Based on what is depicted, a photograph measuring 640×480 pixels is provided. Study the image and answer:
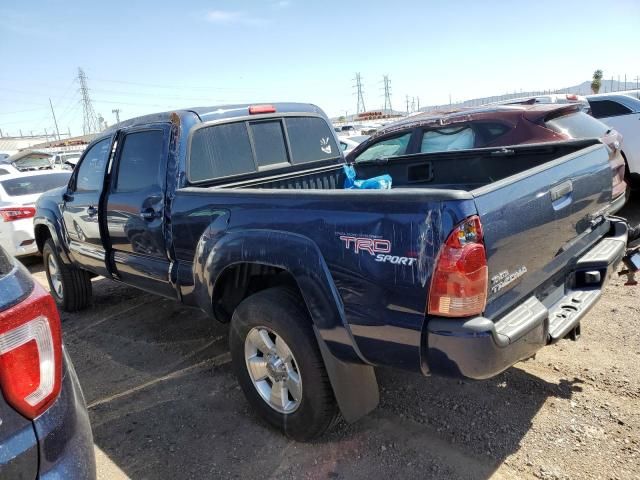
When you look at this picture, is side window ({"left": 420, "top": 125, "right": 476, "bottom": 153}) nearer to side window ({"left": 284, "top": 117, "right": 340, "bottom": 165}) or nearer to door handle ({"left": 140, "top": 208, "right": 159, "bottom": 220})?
side window ({"left": 284, "top": 117, "right": 340, "bottom": 165})

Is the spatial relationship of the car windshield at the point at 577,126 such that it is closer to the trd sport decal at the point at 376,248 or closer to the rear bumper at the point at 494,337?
the rear bumper at the point at 494,337

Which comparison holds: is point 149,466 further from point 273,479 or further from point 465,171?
point 465,171

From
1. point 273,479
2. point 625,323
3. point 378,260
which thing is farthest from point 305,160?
point 625,323

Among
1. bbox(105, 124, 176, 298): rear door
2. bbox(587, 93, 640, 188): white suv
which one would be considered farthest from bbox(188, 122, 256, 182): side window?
bbox(587, 93, 640, 188): white suv

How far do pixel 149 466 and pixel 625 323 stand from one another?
3.64 meters

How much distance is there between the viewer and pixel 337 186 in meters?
4.57

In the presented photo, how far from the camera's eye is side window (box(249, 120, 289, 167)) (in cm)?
394

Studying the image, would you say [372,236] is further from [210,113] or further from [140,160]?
[140,160]

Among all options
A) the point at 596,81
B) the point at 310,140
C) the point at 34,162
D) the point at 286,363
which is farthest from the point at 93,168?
the point at 596,81

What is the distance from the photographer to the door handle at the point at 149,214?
356 centimetres

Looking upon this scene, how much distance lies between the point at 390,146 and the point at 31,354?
18.2 ft

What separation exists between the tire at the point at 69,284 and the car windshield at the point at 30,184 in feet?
9.83

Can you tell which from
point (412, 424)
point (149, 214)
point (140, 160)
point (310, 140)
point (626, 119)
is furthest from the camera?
point (626, 119)

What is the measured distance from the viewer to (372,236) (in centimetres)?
214
